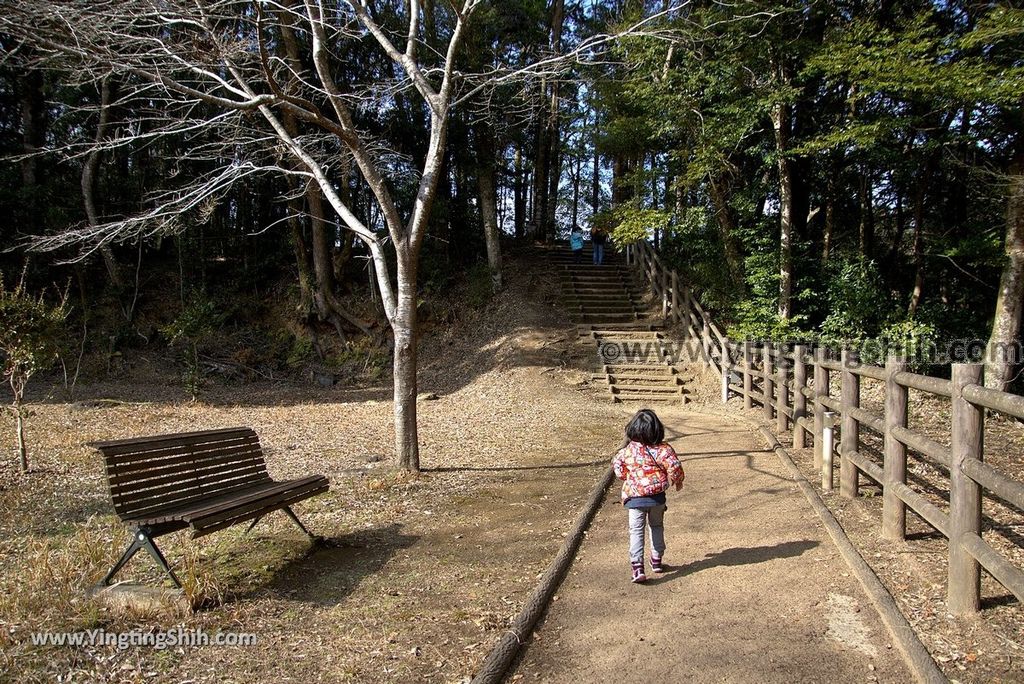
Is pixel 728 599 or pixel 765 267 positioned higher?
pixel 765 267

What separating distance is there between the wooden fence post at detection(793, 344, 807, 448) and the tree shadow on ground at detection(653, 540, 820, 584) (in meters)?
3.57

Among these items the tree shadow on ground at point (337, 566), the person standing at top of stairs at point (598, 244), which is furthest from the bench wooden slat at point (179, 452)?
the person standing at top of stairs at point (598, 244)

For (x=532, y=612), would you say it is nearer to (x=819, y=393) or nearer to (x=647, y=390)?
(x=819, y=393)

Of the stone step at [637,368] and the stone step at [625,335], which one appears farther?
the stone step at [625,335]

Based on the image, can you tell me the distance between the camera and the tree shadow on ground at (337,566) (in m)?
4.20

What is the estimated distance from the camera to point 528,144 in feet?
83.5

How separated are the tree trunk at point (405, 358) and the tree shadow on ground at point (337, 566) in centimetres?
182

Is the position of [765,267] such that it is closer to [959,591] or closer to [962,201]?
[962,201]

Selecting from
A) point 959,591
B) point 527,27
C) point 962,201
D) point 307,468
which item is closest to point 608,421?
point 307,468

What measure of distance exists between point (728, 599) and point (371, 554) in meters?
2.58

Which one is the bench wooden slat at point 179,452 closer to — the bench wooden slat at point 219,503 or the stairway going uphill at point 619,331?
the bench wooden slat at point 219,503

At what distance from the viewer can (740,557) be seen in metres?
4.74

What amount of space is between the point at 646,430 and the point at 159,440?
10.8ft

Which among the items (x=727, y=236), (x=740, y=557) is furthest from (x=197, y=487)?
(x=727, y=236)
